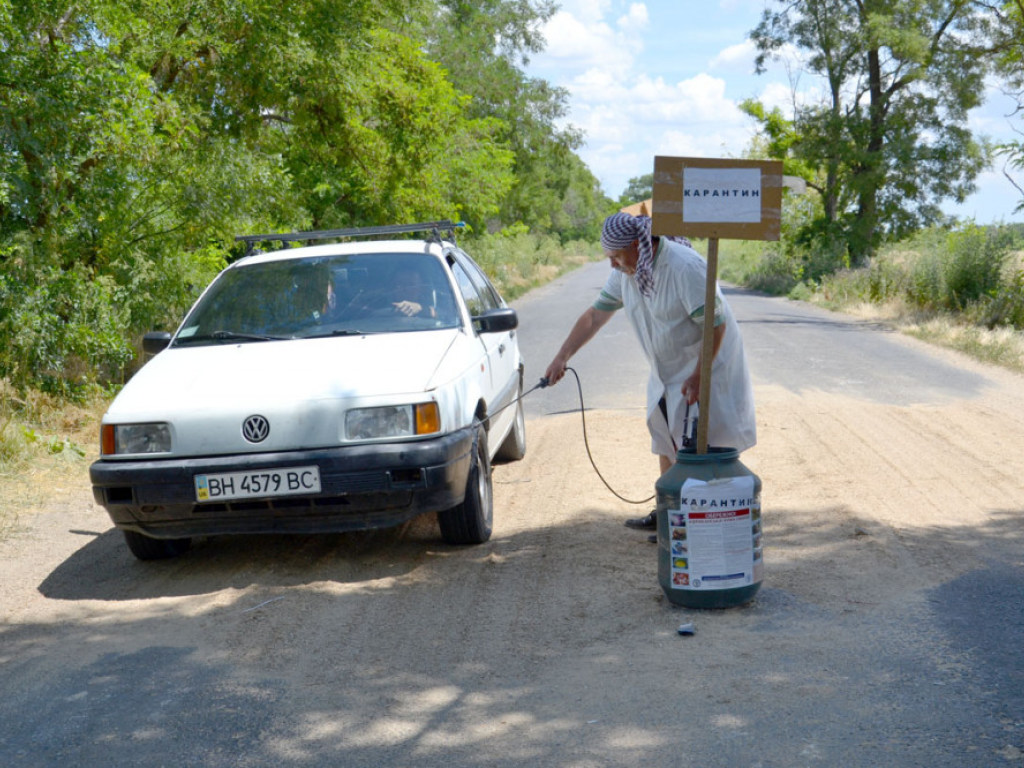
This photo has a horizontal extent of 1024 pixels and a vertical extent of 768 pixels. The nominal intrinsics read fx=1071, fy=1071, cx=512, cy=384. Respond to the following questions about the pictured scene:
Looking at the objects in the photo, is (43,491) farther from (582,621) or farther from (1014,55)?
(1014,55)

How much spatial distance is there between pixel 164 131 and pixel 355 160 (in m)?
6.45

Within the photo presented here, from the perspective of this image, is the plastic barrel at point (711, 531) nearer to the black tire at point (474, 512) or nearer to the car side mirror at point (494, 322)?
the black tire at point (474, 512)

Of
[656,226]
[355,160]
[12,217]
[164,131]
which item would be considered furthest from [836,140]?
[656,226]

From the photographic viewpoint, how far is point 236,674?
165 inches

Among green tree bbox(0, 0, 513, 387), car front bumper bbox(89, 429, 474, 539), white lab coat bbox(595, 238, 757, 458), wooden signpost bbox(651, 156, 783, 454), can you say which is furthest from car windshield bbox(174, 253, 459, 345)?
green tree bbox(0, 0, 513, 387)

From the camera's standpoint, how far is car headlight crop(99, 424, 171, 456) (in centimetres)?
534

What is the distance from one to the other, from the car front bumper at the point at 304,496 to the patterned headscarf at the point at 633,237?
4.10 feet

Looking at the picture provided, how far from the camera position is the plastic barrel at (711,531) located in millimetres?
4633

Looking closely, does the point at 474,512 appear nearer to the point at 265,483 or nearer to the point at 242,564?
the point at 265,483

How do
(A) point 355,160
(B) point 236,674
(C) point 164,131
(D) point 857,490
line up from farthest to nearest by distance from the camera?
(A) point 355,160 < (C) point 164,131 < (D) point 857,490 < (B) point 236,674

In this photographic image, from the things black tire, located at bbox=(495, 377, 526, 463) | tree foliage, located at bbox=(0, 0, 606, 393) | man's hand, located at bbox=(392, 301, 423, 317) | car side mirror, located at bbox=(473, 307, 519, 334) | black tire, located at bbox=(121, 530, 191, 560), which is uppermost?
tree foliage, located at bbox=(0, 0, 606, 393)

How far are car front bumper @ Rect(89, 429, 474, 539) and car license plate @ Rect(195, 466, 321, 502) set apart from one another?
0.03 metres

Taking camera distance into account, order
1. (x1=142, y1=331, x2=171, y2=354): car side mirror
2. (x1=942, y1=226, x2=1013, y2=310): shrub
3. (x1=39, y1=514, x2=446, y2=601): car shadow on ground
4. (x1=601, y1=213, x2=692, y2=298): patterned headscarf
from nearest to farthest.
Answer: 1. (x1=601, y1=213, x2=692, y2=298): patterned headscarf
2. (x1=39, y1=514, x2=446, y2=601): car shadow on ground
3. (x1=142, y1=331, x2=171, y2=354): car side mirror
4. (x1=942, y1=226, x2=1013, y2=310): shrub

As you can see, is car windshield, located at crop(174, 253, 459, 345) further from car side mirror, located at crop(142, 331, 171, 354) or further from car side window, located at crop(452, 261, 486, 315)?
car side window, located at crop(452, 261, 486, 315)
